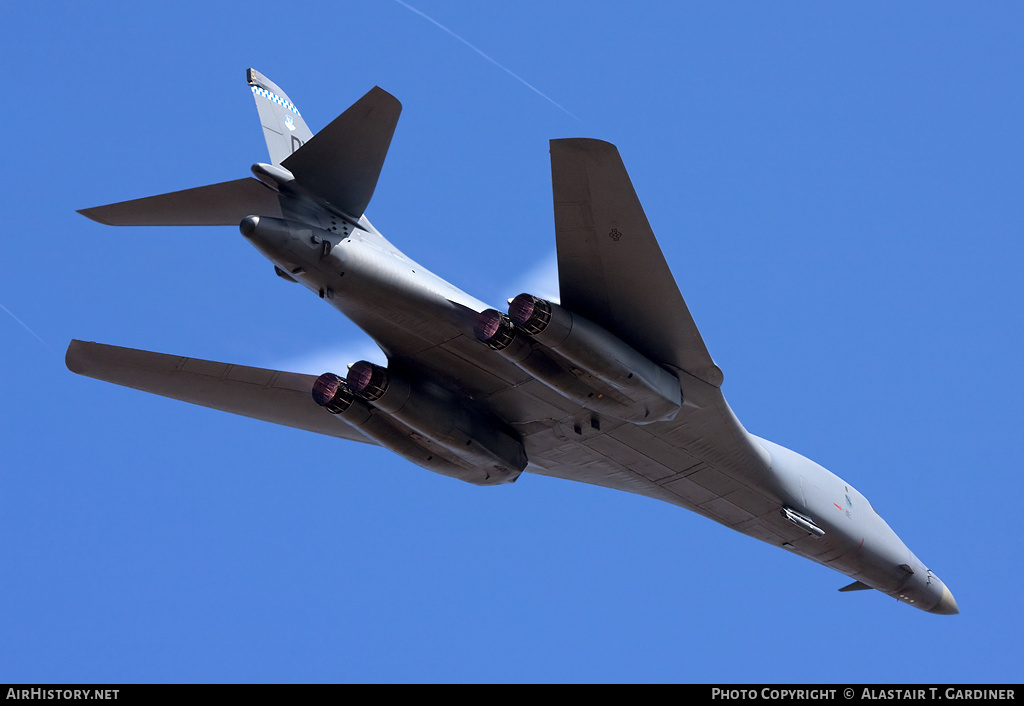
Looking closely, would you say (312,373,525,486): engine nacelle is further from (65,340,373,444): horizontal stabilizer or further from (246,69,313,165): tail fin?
(246,69,313,165): tail fin

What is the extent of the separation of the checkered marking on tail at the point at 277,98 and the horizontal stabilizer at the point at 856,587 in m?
12.4

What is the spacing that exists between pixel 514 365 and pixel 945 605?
10.5 meters

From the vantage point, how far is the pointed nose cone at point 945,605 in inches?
824

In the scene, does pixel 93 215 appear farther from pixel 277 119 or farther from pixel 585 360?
pixel 585 360

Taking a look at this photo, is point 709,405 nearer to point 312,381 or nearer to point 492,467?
point 492,467

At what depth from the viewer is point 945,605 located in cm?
2102

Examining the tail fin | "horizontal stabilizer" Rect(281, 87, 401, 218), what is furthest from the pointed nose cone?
the tail fin

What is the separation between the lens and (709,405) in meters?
16.0

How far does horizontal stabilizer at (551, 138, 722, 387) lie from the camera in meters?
12.9

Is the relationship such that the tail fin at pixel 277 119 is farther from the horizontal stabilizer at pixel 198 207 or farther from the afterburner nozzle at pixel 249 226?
the afterburner nozzle at pixel 249 226

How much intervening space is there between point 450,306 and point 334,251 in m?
1.69

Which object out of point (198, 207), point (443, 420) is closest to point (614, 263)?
point (443, 420)
